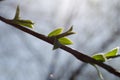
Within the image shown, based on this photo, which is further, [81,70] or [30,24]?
[81,70]

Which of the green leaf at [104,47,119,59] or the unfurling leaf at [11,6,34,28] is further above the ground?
the unfurling leaf at [11,6,34,28]

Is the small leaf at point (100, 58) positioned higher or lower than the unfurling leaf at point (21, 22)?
lower

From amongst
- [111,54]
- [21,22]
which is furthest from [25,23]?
[111,54]

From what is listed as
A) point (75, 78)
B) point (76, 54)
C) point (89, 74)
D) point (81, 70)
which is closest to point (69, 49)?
point (76, 54)

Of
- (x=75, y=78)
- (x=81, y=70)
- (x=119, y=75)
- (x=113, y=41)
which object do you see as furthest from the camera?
(x=113, y=41)

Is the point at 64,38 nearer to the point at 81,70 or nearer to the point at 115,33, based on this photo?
the point at 81,70

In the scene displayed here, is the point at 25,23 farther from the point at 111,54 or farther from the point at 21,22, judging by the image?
the point at 111,54

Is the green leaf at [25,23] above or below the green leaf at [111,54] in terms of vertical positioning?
above

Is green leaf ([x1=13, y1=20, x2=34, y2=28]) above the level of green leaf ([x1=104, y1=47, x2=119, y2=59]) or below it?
above

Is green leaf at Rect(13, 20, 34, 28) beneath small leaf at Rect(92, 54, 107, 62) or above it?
above

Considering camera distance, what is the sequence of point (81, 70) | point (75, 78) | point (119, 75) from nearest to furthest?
1. point (119, 75)
2. point (75, 78)
3. point (81, 70)

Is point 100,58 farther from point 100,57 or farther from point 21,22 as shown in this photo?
point 21,22
